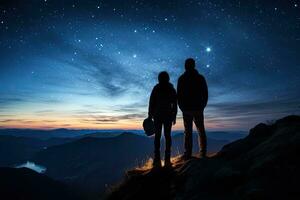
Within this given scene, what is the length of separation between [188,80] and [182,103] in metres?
0.83

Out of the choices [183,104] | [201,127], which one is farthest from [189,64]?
[201,127]

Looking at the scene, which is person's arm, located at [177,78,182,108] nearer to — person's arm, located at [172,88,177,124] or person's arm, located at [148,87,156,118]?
person's arm, located at [172,88,177,124]

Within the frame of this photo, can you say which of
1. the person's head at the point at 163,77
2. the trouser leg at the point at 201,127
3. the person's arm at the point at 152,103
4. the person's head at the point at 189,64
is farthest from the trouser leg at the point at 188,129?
the person's head at the point at 189,64

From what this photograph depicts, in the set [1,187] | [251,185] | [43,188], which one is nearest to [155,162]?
[251,185]

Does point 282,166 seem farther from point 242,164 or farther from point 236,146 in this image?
point 236,146

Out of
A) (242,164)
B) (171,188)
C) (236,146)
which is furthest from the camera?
(236,146)

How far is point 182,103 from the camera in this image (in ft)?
30.5

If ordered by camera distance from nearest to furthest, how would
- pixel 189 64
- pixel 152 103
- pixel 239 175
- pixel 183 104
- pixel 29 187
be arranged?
pixel 239 175, pixel 152 103, pixel 189 64, pixel 183 104, pixel 29 187

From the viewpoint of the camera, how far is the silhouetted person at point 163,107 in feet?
28.9

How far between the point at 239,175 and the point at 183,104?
4261 mm

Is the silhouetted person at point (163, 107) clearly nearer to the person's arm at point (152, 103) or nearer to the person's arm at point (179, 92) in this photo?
the person's arm at point (152, 103)

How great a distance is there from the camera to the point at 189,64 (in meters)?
9.16

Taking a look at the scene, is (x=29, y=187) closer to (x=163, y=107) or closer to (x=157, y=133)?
(x=157, y=133)

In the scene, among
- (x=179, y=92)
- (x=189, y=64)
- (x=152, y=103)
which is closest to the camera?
(x=152, y=103)
